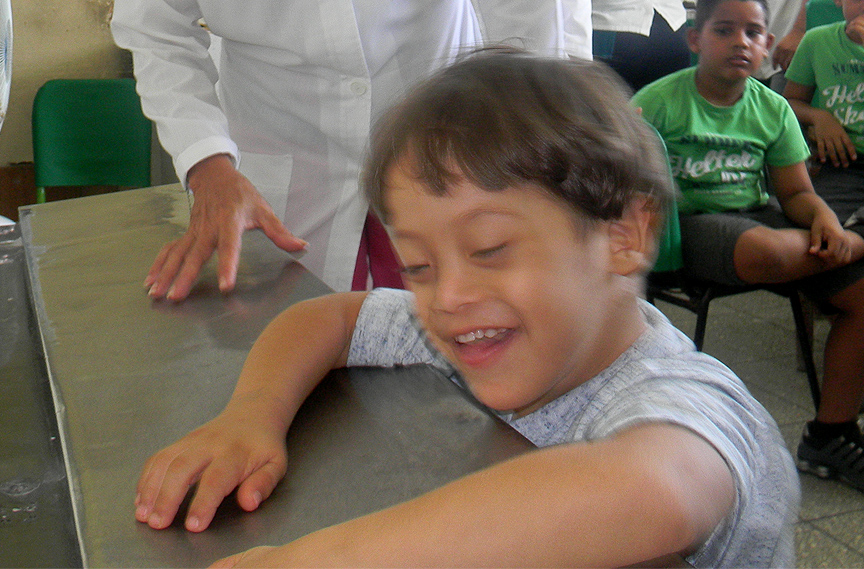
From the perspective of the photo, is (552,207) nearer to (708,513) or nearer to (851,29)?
(708,513)

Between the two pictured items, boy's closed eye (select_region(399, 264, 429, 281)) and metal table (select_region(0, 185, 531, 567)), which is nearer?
metal table (select_region(0, 185, 531, 567))

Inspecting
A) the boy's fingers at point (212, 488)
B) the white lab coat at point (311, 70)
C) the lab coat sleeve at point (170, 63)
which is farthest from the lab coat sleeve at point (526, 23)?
the boy's fingers at point (212, 488)

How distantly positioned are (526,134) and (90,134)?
2754mm

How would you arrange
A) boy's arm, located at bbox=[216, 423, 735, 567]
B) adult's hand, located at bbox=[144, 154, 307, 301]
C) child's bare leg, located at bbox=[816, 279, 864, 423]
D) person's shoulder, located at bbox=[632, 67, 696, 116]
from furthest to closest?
person's shoulder, located at bbox=[632, 67, 696, 116], child's bare leg, located at bbox=[816, 279, 864, 423], adult's hand, located at bbox=[144, 154, 307, 301], boy's arm, located at bbox=[216, 423, 735, 567]

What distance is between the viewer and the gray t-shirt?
0.57 m

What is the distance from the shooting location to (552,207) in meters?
0.71

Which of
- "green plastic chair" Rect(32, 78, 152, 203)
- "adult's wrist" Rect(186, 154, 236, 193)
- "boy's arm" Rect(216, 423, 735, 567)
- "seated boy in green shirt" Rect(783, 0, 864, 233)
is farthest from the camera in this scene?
"green plastic chair" Rect(32, 78, 152, 203)

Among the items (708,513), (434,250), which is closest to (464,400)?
(434,250)

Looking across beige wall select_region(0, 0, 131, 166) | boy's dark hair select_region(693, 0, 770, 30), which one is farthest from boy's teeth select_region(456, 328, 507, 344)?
beige wall select_region(0, 0, 131, 166)

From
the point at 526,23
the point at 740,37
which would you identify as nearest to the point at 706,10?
the point at 740,37

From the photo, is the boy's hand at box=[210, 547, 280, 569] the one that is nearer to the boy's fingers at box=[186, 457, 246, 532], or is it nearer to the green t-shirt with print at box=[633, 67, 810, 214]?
the boy's fingers at box=[186, 457, 246, 532]

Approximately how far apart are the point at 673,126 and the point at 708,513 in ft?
6.24

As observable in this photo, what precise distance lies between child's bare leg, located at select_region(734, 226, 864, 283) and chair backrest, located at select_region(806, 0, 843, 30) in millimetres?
1515

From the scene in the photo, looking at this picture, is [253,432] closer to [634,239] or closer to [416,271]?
[416,271]
